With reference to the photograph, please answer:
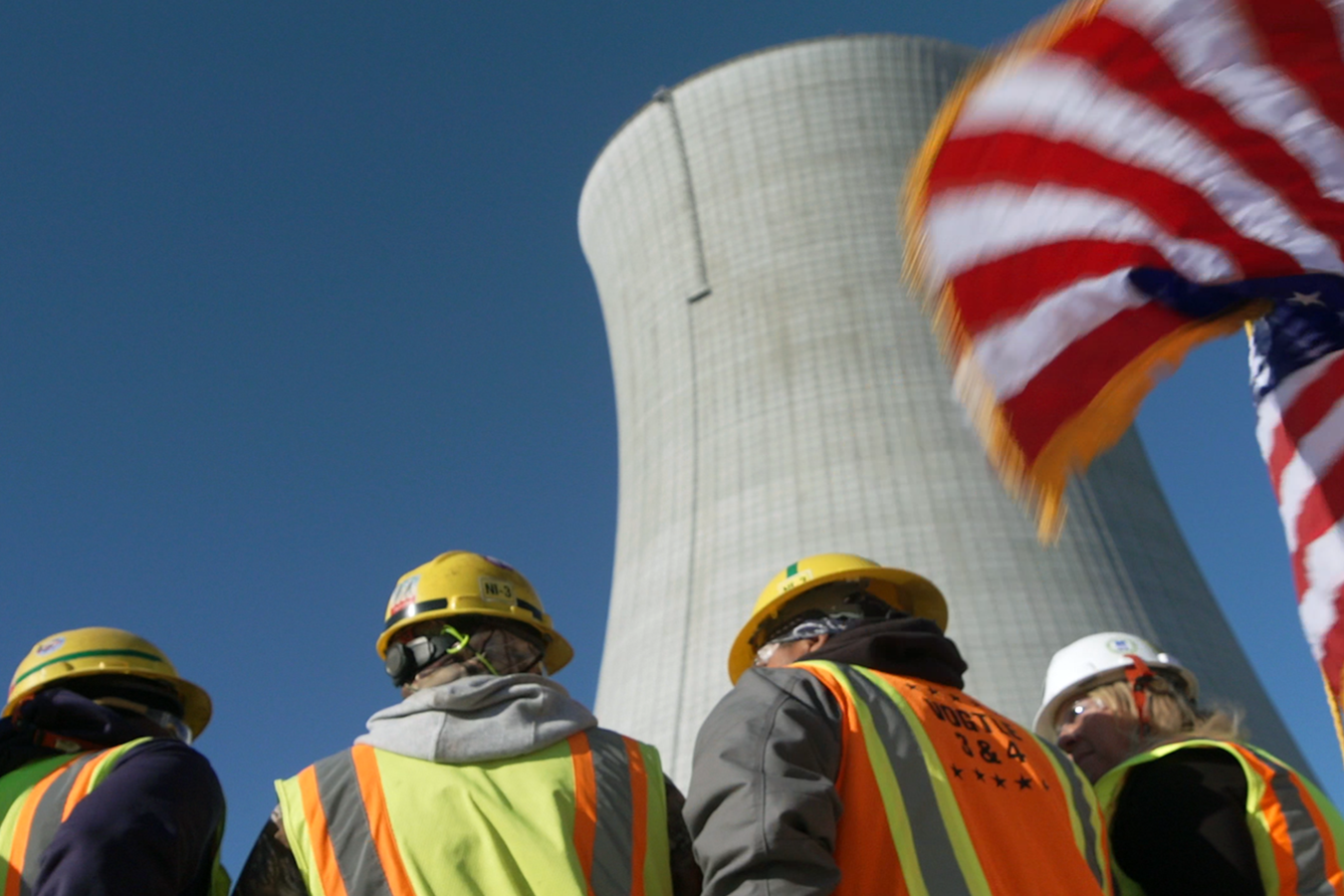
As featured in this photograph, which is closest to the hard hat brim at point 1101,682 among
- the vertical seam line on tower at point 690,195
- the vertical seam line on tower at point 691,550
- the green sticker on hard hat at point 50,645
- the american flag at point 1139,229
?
the american flag at point 1139,229

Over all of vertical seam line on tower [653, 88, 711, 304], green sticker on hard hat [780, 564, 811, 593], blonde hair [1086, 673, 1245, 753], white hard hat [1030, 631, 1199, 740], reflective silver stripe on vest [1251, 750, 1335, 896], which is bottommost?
reflective silver stripe on vest [1251, 750, 1335, 896]

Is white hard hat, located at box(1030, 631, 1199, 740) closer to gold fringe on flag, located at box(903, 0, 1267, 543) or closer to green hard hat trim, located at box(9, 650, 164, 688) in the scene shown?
gold fringe on flag, located at box(903, 0, 1267, 543)

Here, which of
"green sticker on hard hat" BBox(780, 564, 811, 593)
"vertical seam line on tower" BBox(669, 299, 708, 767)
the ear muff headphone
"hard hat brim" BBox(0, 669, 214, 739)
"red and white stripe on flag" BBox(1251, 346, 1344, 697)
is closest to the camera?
"red and white stripe on flag" BBox(1251, 346, 1344, 697)

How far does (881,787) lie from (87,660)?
3.39ft

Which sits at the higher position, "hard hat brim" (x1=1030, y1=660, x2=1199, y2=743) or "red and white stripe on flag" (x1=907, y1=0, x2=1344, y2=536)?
"red and white stripe on flag" (x1=907, y1=0, x2=1344, y2=536)

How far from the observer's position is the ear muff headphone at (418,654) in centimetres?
135

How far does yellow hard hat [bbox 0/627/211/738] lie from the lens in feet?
5.13

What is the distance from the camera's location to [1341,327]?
106 cm

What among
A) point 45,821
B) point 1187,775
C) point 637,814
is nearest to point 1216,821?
point 1187,775

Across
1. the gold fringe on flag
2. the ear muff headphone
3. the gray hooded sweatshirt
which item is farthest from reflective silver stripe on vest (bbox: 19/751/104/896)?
the gold fringe on flag

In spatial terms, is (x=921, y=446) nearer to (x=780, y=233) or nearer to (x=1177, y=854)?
(x=780, y=233)

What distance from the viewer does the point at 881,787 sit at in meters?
1.07

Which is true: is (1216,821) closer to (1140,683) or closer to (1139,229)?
(1140,683)

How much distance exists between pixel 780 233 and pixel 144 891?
6590 millimetres
